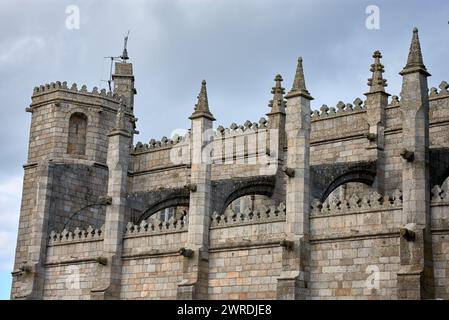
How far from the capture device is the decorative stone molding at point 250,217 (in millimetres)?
31441

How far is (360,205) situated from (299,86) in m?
5.00

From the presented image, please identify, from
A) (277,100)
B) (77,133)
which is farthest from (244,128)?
(77,133)

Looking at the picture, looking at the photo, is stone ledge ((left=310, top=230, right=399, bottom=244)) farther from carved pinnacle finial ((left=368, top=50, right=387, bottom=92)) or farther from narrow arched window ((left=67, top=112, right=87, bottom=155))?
narrow arched window ((left=67, top=112, right=87, bottom=155))

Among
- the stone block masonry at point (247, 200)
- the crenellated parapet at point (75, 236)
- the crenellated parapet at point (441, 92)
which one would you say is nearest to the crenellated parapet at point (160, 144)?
the stone block masonry at point (247, 200)

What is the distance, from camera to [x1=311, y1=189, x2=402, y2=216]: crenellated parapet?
1128 inches

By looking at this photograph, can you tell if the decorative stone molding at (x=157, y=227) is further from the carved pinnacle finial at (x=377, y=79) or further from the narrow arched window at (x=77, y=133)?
the carved pinnacle finial at (x=377, y=79)

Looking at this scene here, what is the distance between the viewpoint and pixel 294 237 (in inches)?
1189

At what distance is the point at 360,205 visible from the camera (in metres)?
29.5

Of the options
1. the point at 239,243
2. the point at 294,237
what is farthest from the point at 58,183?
the point at 294,237

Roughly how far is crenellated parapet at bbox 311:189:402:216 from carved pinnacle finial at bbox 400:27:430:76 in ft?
13.0

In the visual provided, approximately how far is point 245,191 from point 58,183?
30.7ft

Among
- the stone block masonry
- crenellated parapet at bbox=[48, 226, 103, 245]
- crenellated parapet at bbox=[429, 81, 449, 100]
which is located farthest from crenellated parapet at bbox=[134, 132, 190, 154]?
crenellated parapet at bbox=[429, 81, 449, 100]

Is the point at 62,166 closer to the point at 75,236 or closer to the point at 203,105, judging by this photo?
the point at 75,236
